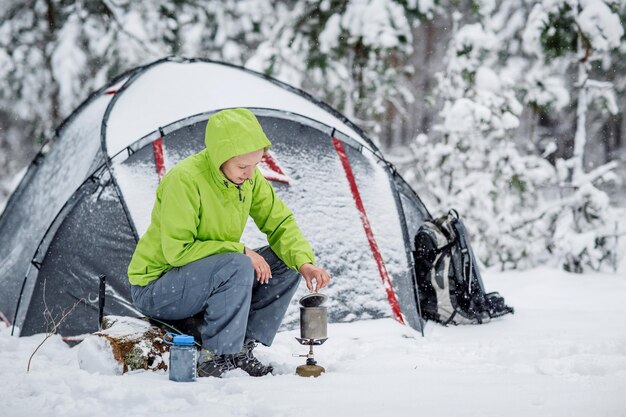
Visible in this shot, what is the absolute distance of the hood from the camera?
9.43 feet

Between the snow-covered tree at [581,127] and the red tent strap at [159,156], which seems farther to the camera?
the snow-covered tree at [581,127]

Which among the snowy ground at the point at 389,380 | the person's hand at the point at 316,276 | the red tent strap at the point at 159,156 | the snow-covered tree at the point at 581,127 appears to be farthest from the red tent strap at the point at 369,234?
the snow-covered tree at the point at 581,127

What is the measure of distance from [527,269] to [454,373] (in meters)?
4.67

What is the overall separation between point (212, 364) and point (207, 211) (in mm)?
747

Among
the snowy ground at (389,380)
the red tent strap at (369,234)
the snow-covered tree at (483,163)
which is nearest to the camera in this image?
the snowy ground at (389,380)

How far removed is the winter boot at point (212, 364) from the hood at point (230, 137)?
0.91m

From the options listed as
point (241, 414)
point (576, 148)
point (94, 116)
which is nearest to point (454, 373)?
point (241, 414)

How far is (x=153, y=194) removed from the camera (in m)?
4.07

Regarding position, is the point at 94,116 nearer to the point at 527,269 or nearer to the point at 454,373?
the point at 454,373

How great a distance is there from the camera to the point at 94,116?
4953mm

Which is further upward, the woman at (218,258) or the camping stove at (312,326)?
the woman at (218,258)

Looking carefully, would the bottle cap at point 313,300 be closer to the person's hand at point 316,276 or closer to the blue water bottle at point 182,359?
the person's hand at point 316,276

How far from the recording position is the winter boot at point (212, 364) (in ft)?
9.62

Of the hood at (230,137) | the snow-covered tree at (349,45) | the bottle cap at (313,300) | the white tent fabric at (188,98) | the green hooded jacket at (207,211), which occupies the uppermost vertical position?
the snow-covered tree at (349,45)
